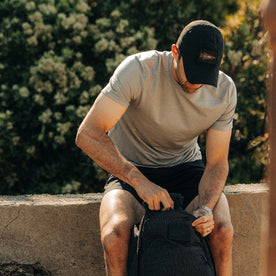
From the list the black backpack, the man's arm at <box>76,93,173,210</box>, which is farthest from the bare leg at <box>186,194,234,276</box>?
the man's arm at <box>76,93,173,210</box>

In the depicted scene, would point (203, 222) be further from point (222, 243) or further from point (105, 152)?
point (105, 152)

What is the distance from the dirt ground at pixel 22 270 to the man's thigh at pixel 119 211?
627mm

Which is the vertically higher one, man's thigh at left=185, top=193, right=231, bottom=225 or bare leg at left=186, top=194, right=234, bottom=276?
man's thigh at left=185, top=193, right=231, bottom=225

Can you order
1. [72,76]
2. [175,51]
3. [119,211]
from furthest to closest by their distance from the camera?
1. [72,76]
2. [175,51]
3. [119,211]

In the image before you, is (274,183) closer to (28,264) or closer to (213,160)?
(213,160)

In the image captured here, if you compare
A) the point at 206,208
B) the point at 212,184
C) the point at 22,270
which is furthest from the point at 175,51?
the point at 22,270

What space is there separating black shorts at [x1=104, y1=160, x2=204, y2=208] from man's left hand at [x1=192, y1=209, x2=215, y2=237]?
279 millimetres

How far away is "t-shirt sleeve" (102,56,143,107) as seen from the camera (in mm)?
2756

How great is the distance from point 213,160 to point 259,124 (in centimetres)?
183

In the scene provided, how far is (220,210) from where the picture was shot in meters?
2.84

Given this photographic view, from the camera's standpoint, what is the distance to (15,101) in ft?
14.3

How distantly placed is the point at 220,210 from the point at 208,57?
2.68ft

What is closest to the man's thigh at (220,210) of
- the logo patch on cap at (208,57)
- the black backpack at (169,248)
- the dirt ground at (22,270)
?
the black backpack at (169,248)

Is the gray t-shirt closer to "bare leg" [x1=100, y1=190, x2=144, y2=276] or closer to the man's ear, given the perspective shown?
the man's ear
